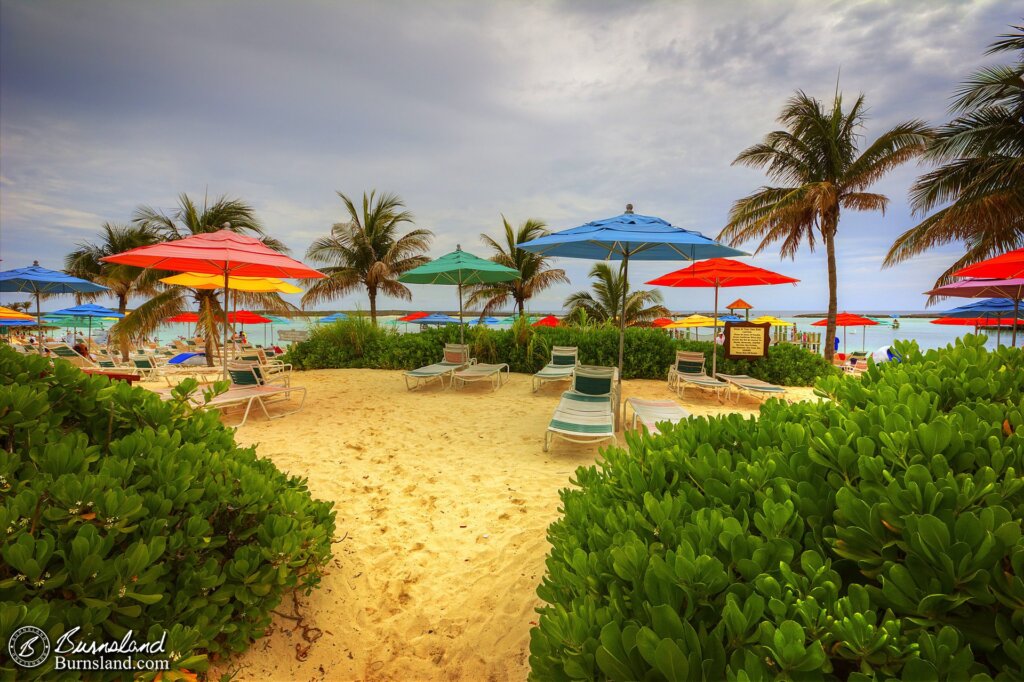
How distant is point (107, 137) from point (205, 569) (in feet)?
29.1

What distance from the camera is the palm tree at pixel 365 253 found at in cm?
1800

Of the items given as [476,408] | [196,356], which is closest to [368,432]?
[476,408]

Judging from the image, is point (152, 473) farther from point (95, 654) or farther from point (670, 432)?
point (670, 432)

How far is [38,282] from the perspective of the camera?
1186 cm

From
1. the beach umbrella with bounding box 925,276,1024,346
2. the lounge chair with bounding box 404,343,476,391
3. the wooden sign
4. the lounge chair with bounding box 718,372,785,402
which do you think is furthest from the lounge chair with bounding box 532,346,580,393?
the beach umbrella with bounding box 925,276,1024,346

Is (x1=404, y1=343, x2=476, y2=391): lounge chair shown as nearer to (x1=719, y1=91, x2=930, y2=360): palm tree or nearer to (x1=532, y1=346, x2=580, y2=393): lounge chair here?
(x1=532, y1=346, x2=580, y2=393): lounge chair

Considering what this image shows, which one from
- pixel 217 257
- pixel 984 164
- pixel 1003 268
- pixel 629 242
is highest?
pixel 984 164

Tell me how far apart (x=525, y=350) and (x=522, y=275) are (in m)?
8.16

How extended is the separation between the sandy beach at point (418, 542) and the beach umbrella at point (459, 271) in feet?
12.4

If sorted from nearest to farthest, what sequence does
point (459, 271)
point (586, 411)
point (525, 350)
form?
point (586, 411) < point (459, 271) < point (525, 350)

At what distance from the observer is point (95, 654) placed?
4.14ft

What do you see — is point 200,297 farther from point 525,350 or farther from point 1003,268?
→ point 1003,268

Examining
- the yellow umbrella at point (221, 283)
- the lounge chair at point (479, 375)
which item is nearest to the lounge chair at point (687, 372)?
the lounge chair at point (479, 375)

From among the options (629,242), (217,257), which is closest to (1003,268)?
(629,242)
